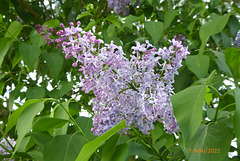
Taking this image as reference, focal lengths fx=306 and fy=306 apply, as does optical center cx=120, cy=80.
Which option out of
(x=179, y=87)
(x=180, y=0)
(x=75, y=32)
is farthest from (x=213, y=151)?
(x=180, y=0)

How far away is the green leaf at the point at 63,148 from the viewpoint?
593 mm

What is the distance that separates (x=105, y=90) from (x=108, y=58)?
0.06 metres

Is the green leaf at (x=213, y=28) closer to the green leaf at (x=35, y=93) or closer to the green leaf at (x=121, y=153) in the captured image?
the green leaf at (x=121, y=153)

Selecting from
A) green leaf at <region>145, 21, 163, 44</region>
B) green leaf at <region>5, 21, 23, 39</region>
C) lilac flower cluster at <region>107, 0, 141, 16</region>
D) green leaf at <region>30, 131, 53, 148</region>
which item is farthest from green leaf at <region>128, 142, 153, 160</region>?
lilac flower cluster at <region>107, 0, 141, 16</region>

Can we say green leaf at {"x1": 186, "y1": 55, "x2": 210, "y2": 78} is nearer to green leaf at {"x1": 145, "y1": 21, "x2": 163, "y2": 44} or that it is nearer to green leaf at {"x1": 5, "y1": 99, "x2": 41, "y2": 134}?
green leaf at {"x1": 145, "y1": 21, "x2": 163, "y2": 44}

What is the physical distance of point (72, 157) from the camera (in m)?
0.60

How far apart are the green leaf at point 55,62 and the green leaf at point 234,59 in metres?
0.62

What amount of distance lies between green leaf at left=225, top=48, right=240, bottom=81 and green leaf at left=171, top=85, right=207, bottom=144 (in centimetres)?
15

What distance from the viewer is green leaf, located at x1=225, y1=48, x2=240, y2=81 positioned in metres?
0.59

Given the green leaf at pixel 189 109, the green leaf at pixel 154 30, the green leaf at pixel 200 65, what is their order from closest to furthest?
the green leaf at pixel 189 109
the green leaf at pixel 200 65
the green leaf at pixel 154 30

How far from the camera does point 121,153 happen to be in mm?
556

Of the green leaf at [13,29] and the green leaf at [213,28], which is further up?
the green leaf at [13,29]

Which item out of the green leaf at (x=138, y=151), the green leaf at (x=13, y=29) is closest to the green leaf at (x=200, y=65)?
the green leaf at (x=138, y=151)

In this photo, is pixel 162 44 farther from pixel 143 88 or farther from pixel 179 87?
pixel 143 88
